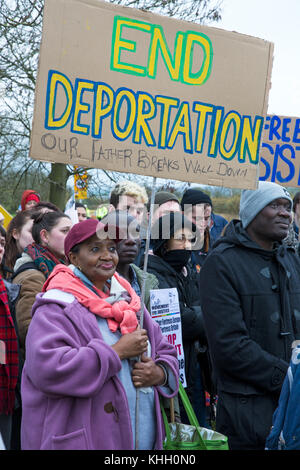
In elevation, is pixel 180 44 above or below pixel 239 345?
above

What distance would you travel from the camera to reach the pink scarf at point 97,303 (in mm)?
2816

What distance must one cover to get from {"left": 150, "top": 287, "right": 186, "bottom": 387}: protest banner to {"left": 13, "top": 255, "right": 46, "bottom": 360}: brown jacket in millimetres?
745

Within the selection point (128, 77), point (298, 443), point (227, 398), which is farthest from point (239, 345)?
point (128, 77)

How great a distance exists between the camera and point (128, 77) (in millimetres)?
3037

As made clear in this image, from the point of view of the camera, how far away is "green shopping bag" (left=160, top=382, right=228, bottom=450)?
2.73 meters

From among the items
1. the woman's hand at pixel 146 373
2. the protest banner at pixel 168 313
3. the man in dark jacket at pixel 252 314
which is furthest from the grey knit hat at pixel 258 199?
the woman's hand at pixel 146 373

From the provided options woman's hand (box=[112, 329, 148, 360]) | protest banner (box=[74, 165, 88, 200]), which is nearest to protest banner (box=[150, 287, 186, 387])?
woman's hand (box=[112, 329, 148, 360])

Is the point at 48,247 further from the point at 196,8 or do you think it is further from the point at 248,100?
the point at 196,8

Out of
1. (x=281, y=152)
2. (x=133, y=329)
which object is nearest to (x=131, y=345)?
(x=133, y=329)

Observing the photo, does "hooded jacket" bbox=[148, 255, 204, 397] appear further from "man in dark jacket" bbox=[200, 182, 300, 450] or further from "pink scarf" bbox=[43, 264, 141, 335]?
"pink scarf" bbox=[43, 264, 141, 335]

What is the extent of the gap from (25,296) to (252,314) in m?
1.46

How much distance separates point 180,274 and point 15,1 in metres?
8.70

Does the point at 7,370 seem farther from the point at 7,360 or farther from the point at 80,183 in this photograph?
the point at 80,183

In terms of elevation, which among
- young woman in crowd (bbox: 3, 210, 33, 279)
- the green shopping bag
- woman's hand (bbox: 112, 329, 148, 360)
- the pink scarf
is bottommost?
the green shopping bag
